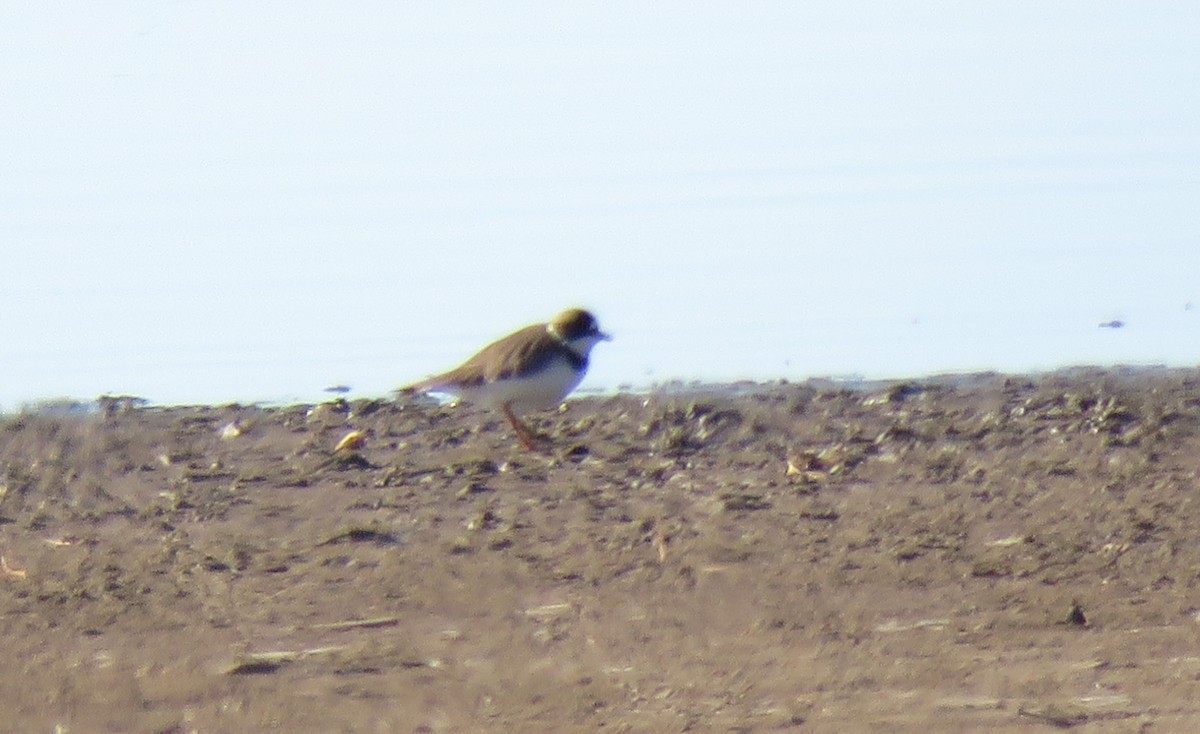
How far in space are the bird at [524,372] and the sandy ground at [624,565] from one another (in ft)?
0.47

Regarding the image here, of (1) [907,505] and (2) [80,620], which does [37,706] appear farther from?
(1) [907,505]

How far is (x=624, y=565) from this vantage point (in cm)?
767

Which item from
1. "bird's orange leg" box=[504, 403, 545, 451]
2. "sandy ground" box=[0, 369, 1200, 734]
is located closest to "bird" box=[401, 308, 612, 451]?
"bird's orange leg" box=[504, 403, 545, 451]

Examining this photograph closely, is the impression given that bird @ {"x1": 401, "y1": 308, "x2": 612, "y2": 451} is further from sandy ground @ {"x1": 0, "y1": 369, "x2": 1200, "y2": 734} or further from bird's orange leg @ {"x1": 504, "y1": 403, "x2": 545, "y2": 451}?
sandy ground @ {"x1": 0, "y1": 369, "x2": 1200, "y2": 734}

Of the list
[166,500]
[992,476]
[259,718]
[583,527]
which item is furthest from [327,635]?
[992,476]

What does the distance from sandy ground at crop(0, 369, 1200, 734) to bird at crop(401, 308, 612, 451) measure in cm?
14

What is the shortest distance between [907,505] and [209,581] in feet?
8.61

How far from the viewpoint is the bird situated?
1020 cm

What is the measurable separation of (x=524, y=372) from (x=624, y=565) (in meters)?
2.68

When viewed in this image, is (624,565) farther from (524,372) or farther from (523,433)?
(524,372)

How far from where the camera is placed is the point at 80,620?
7242 millimetres

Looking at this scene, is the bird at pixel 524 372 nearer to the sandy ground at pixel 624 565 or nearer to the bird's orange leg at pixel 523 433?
the bird's orange leg at pixel 523 433

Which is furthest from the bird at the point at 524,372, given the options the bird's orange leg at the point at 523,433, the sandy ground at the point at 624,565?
the sandy ground at the point at 624,565

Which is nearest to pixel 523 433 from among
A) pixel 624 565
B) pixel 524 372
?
pixel 524 372
